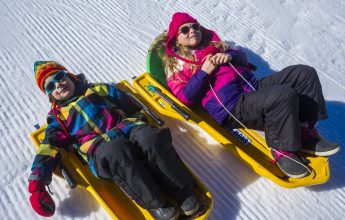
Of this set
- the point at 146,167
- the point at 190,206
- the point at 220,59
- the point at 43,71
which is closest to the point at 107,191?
the point at 146,167

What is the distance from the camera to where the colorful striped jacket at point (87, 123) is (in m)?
2.12

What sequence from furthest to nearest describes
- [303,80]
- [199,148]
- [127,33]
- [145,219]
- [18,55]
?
1. [127,33]
2. [18,55]
3. [199,148]
4. [303,80]
5. [145,219]

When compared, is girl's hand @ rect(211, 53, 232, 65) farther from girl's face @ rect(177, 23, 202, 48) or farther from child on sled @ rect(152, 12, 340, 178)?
girl's face @ rect(177, 23, 202, 48)

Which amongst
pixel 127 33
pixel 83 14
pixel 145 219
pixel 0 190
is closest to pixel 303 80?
pixel 145 219

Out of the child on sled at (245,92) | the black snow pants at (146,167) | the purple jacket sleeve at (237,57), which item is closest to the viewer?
the black snow pants at (146,167)

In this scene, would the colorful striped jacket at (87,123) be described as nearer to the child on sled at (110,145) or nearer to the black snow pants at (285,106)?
the child on sled at (110,145)

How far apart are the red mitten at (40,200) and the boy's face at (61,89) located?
57cm

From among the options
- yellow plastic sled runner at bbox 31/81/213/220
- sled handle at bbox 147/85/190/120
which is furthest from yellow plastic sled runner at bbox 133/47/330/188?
yellow plastic sled runner at bbox 31/81/213/220

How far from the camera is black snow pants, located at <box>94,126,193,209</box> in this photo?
1896 mm

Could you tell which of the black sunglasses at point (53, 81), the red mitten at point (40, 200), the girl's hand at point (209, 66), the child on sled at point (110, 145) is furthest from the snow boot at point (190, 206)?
the black sunglasses at point (53, 81)

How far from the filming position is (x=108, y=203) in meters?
2.09

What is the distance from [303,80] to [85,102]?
1.40m

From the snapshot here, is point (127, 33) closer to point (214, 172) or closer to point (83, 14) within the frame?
point (83, 14)

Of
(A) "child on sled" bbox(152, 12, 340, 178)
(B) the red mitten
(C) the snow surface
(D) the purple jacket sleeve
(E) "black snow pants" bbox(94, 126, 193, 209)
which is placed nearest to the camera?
(E) "black snow pants" bbox(94, 126, 193, 209)
